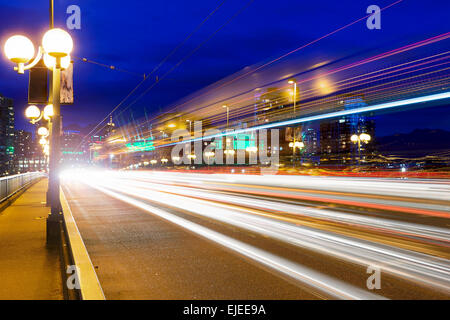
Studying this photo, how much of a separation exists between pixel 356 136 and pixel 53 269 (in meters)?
25.2

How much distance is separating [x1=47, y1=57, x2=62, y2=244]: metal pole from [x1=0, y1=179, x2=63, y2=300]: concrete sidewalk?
1.07 ft

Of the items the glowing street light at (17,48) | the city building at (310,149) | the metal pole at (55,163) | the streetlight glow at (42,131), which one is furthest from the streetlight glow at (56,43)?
the city building at (310,149)

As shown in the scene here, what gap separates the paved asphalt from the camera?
4742mm

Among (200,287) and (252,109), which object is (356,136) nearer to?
(252,109)

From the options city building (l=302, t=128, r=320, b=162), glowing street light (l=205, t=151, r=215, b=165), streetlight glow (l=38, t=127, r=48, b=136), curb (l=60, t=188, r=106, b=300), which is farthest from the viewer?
glowing street light (l=205, t=151, r=215, b=165)

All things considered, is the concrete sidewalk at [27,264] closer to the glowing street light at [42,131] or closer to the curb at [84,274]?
the curb at [84,274]

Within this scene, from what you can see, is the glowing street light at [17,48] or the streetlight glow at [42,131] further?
the streetlight glow at [42,131]

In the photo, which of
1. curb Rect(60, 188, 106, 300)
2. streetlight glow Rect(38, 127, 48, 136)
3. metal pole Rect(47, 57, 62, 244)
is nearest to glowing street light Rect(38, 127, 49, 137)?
streetlight glow Rect(38, 127, 48, 136)

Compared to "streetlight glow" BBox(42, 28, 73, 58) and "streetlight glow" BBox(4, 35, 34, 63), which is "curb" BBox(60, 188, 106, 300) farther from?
"streetlight glow" BBox(4, 35, 34, 63)

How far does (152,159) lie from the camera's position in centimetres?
7344

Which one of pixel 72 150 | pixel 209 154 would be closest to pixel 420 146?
pixel 209 154

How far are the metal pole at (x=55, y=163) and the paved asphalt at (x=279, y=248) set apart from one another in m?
0.77

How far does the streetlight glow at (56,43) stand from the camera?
724 cm
